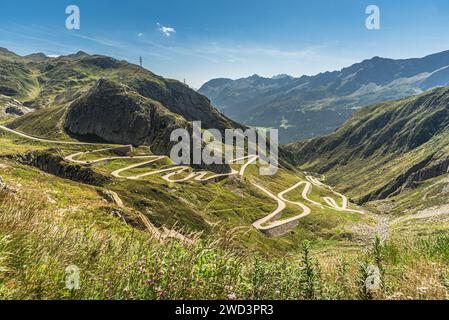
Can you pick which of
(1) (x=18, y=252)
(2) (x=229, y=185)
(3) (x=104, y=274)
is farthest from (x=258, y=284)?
(2) (x=229, y=185)

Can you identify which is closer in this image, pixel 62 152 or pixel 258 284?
pixel 258 284

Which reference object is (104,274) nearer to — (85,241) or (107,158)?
(85,241)

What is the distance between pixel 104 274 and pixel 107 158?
190m

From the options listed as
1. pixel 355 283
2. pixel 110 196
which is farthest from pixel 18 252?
pixel 110 196

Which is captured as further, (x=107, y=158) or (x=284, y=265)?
(x=107, y=158)

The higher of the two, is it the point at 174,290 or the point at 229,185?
the point at 174,290

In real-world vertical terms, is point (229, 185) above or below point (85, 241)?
below

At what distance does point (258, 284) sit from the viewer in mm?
8812

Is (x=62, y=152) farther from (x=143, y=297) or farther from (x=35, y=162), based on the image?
(x=143, y=297)

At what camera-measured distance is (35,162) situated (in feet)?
446

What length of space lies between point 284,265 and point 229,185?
182944mm
